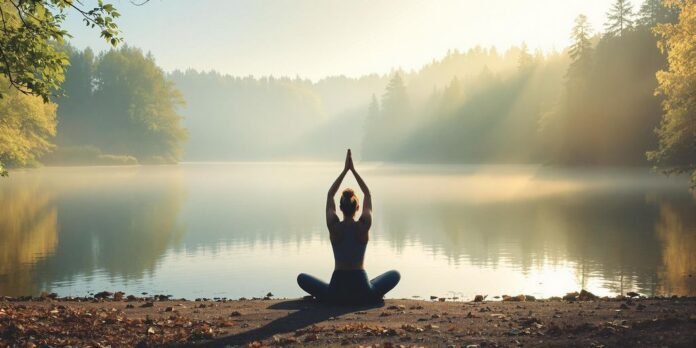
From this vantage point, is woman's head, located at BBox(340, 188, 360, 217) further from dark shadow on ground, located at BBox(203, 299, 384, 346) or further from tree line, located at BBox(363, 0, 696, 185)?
tree line, located at BBox(363, 0, 696, 185)

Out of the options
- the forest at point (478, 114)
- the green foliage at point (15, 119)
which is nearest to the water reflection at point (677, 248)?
the forest at point (478, 114)

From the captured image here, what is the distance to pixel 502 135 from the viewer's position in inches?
3967

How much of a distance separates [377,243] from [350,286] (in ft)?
44.1

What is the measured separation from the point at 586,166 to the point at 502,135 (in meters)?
27.2

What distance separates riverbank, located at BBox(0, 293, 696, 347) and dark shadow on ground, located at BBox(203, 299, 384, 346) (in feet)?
0.05

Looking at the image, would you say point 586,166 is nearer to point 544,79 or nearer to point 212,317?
point 544,79

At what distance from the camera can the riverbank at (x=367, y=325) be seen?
24.7 ft

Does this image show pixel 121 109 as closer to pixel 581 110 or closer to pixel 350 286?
pixel 581 110

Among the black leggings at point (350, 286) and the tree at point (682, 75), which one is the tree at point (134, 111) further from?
the black leggings at point (350, 286)

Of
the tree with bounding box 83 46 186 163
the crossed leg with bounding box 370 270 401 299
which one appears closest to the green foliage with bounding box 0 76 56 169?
the crossed leg with bounding box 370 270 401 299

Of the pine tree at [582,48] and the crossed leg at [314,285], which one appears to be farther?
the pine tree at [582,48]

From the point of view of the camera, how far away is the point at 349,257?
31.7ft

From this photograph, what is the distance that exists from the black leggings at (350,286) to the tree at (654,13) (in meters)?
70.4

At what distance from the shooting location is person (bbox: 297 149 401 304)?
955 cm
